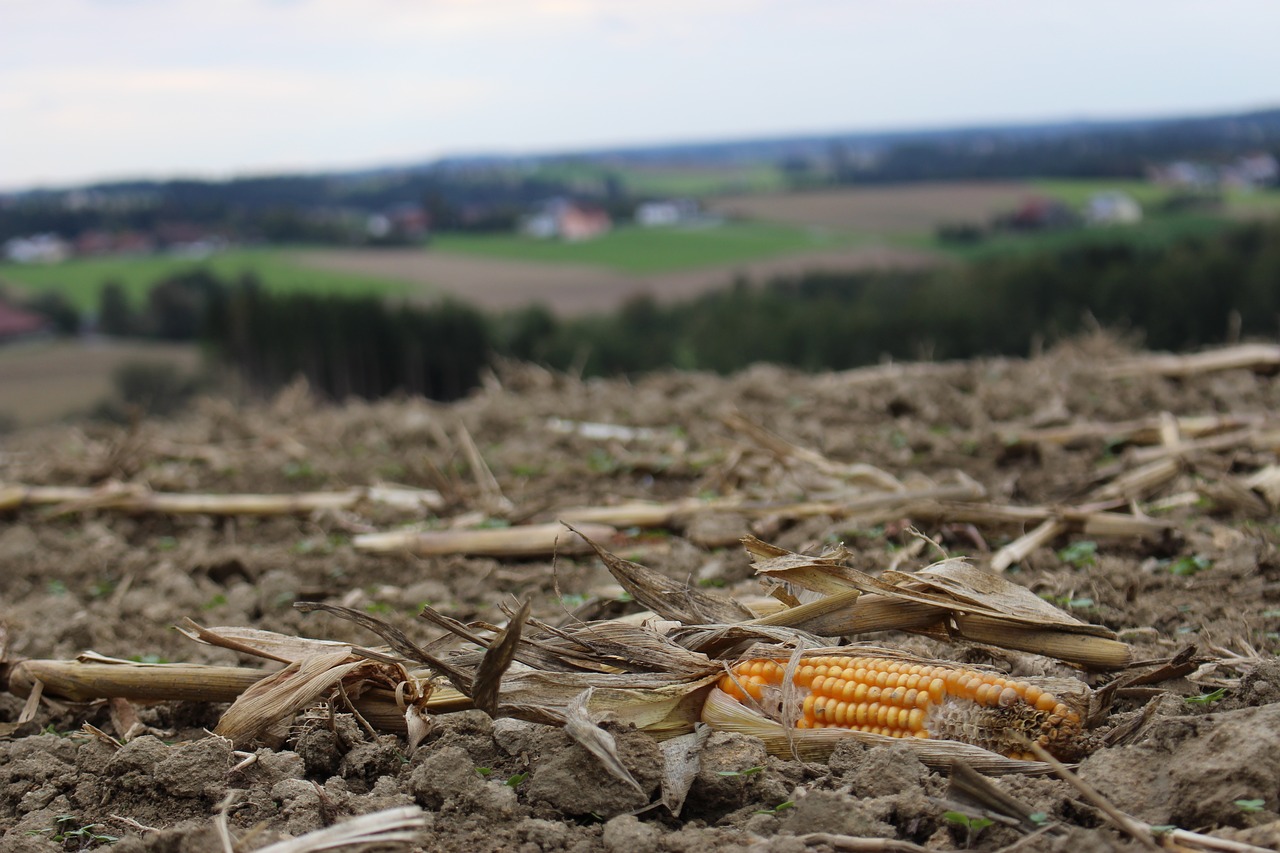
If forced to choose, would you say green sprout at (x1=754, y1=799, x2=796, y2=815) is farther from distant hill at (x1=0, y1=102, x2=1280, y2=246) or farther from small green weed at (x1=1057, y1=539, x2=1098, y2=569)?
distant hill at (x1=0, y1=102, x2=1280, y2=246)

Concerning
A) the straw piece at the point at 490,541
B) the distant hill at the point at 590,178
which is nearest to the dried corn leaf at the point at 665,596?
the straw piece at the point at 490,541

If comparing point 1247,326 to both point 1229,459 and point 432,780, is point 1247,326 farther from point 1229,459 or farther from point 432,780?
point 432,780

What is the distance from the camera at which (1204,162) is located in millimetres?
77562

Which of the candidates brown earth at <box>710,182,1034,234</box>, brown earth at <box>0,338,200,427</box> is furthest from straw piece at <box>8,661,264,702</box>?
brown earth at <box>710,182,1034,234</box>

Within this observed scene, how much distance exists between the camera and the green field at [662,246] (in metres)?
61.8

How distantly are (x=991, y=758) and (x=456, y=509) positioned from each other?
3.85 m

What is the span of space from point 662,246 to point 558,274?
1242cm

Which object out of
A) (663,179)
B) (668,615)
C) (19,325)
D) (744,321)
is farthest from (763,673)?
(663,179)

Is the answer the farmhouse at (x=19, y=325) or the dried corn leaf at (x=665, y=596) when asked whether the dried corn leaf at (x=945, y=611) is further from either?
the farmhouse at (x=19, y=325)

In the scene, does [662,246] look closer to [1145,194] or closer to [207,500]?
[1145,194]

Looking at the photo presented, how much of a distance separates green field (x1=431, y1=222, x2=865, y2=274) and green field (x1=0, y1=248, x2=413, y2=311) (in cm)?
1076

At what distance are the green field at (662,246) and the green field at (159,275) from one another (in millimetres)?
10764

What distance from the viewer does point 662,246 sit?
223 feet

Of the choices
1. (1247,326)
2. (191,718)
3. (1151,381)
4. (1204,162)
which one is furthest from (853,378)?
(1204,162)
